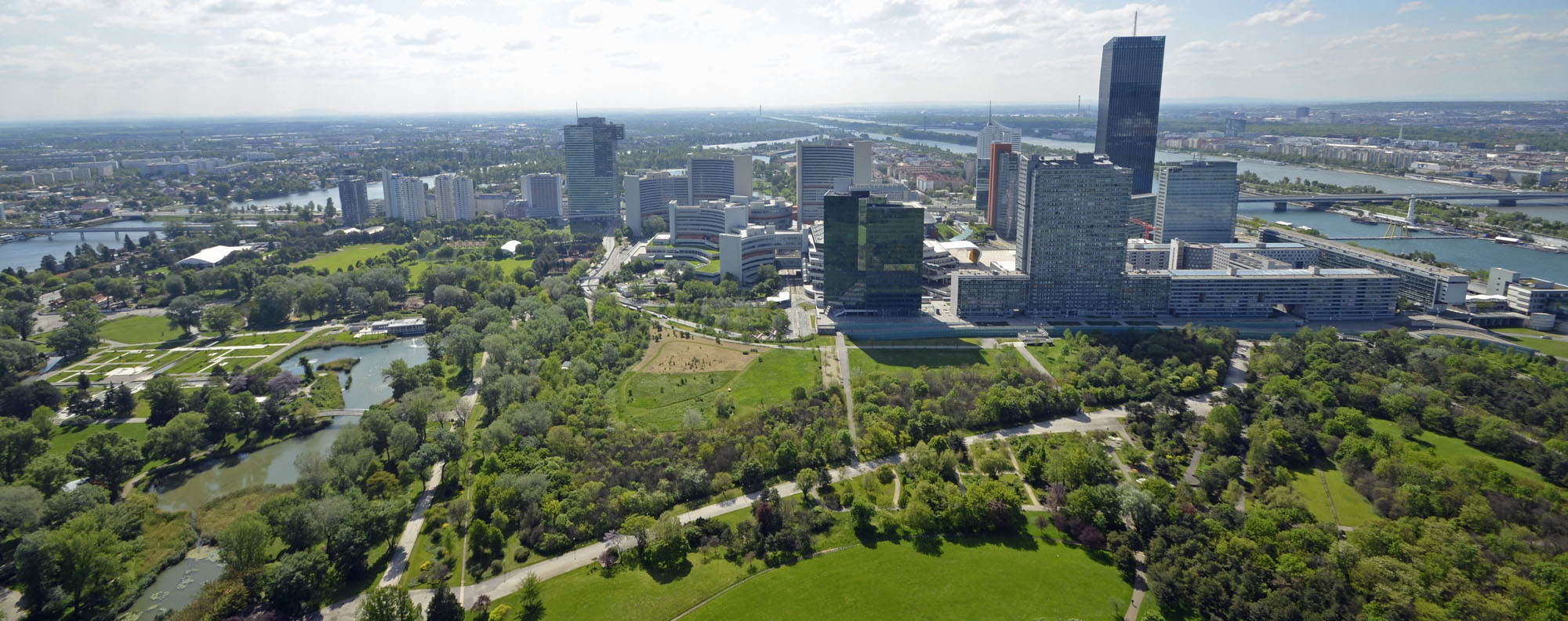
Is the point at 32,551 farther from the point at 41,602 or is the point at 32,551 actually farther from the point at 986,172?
the point at 986,172

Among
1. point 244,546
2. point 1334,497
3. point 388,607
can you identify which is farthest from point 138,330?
point 1334,497

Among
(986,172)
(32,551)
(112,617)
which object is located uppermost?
(986,172)

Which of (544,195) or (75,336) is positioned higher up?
(544,195)

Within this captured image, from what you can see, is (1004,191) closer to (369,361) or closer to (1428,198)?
(1428,198)

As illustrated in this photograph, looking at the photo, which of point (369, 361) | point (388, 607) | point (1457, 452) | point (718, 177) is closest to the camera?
point (388, 607)

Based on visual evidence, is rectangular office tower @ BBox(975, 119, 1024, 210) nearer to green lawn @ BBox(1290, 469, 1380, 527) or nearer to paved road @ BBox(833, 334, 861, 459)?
paved road @ BBox(833, 334, 861, 459)

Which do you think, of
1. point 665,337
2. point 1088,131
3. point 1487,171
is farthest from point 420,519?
point 1088,131
